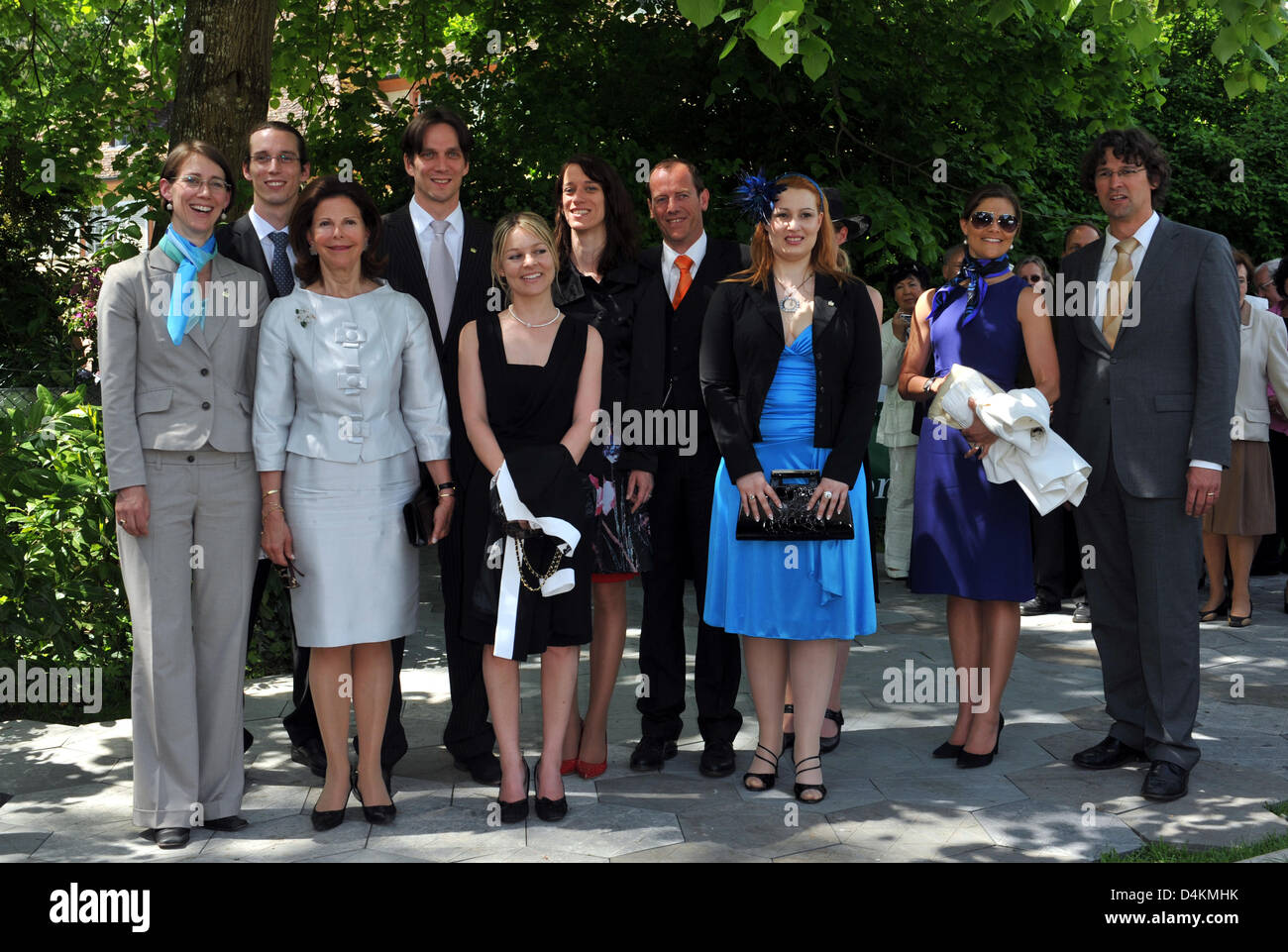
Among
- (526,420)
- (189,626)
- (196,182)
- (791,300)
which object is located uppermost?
(196,182)

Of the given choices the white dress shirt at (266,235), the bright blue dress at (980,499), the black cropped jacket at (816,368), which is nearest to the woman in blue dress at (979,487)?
the bright blue dress at (980,499)

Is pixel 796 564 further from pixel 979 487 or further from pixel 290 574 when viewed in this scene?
pixel 290 574

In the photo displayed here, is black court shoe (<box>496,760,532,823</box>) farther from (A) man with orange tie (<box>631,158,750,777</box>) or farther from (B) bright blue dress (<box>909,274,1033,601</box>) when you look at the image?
(B) bright blue dress (<box>909,274,1033,601</box>)

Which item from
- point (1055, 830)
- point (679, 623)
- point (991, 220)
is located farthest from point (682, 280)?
point (1055, 830)

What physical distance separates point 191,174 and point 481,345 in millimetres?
1190

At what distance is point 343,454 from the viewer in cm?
453

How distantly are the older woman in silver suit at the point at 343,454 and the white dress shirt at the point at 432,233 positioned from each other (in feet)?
1.56

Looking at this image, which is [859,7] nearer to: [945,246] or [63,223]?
[945,246]

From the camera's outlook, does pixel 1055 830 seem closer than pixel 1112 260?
Yes

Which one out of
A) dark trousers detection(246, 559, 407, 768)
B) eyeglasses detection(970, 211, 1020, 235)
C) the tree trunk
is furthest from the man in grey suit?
the tree trunk

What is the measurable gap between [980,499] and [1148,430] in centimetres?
70

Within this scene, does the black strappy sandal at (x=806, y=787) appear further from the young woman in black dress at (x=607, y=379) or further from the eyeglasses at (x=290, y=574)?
the eyeglasses at (x=290, y=574)

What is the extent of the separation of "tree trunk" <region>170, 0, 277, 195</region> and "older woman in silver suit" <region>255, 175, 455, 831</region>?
2859 mm

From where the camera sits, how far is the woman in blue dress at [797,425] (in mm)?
4875
